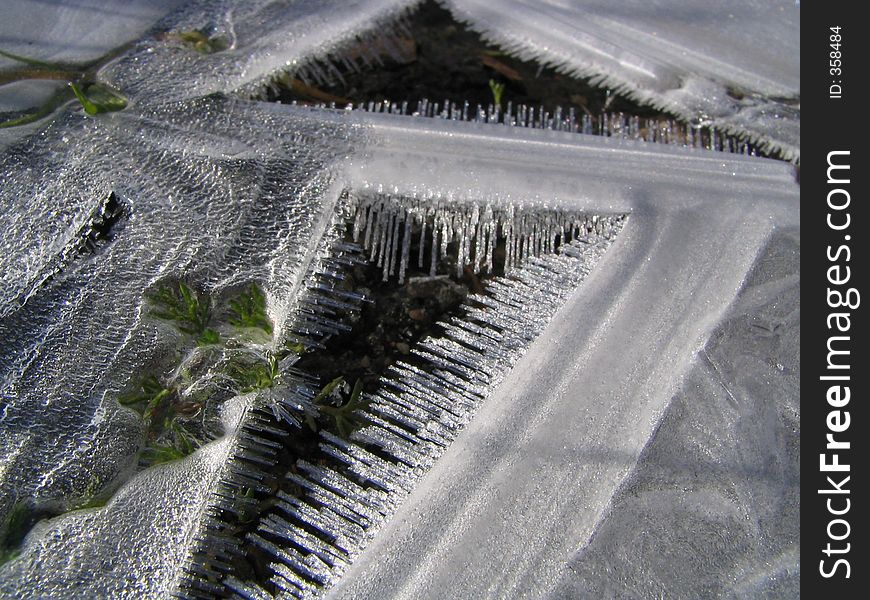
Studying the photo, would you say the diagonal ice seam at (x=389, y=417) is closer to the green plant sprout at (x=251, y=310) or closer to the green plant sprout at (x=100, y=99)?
the green plant sprout at (x=251, y=310)

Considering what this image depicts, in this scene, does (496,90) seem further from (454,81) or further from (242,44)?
(242,44)

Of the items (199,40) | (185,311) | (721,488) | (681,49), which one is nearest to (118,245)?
(185,311)

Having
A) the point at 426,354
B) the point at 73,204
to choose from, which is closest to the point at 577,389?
the point at 426,354

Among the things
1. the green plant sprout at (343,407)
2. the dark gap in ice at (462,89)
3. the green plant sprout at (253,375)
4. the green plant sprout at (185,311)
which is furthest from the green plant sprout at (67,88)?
the green plant sprout at (343,407)

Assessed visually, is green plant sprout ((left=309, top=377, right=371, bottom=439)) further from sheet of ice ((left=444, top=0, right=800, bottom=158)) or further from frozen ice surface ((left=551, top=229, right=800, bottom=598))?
sheet of ice ((left=444, top=0, right=800, bottom=158))

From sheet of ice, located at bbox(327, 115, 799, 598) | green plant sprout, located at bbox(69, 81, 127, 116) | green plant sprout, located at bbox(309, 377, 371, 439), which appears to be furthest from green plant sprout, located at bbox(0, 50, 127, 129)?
green plant sprout, located at bbox(309, 377, 371, 439)
